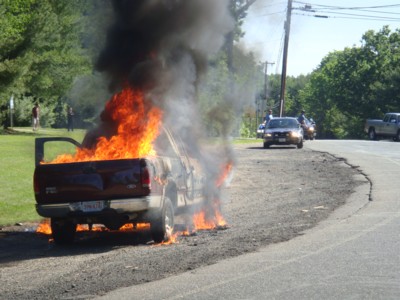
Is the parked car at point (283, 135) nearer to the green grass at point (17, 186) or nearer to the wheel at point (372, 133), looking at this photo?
the green grass at point (17, 186)

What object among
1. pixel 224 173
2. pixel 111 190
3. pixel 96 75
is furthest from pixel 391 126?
pixel 111 190

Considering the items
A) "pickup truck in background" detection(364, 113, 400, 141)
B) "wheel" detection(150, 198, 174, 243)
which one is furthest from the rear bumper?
"pickup truck in background" detection(364, 113, 400, 141)

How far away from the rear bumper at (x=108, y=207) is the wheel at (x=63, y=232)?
533 mm

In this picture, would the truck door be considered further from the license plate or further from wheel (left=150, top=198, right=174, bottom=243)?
the license plate

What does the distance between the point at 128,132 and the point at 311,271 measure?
165 inches

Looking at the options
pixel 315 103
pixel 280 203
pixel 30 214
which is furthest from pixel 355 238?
pixel 315 103

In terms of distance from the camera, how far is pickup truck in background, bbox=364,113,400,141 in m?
54.2

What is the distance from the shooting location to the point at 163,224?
10.8 m

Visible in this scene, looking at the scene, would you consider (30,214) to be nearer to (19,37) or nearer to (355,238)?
(355,238)

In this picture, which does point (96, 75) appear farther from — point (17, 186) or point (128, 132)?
point (17, 186)

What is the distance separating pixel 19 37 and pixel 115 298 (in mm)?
36612

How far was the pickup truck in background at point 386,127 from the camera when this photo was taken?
5422cm

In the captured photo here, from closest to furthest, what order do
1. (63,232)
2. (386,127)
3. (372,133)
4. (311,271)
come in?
(311,271) < (63,232) < (386,127) < (372,133)

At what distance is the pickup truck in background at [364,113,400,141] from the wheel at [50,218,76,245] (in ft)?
148
